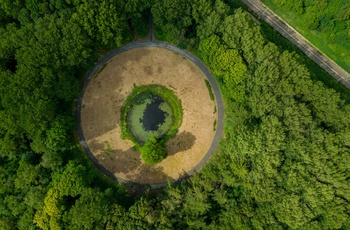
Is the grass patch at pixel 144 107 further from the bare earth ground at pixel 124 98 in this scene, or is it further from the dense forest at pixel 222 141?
the dense forest at pixel 222 141

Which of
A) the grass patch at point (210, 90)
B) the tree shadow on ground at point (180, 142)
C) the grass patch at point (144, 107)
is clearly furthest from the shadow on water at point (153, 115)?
the grass patch at point (210, 90)

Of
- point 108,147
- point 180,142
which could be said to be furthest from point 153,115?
point 108,147

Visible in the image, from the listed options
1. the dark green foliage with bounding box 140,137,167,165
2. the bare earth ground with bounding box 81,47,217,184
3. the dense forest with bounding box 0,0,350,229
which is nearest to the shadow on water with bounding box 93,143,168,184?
the bare earth ground with bounding box 81,47,217,184

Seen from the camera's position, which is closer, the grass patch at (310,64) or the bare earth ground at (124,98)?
the grass patch at (310,64)

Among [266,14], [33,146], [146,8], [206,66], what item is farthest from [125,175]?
[266,14]

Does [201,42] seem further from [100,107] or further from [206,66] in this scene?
[100,107]

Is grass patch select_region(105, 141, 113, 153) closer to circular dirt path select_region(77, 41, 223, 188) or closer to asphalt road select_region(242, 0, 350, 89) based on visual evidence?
circular dirt path select_region(77, 41, 223, 188)
